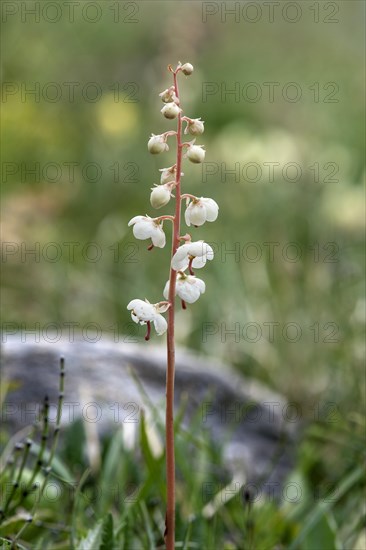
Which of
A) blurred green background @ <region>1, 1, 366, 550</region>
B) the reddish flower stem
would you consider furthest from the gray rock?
the reddish flower stem

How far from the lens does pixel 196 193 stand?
5.55m

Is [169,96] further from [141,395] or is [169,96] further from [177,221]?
[141,395]

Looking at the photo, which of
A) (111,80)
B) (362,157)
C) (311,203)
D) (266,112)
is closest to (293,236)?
(311,203)

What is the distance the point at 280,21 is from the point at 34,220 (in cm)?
769

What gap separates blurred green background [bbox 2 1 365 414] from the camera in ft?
12.1

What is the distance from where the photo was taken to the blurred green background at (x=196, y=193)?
3699mm

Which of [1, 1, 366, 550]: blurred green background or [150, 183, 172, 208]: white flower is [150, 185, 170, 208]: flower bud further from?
[1, 1, 366, 550]: blurred green background

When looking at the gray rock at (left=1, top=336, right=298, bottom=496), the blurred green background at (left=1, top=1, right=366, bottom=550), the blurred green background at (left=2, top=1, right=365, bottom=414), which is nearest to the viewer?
the gray rock at (left=1, top=336, right=298, bottom=496)

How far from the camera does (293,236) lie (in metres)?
4.64

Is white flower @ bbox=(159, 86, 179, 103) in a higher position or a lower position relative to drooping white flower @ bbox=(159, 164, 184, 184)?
higher

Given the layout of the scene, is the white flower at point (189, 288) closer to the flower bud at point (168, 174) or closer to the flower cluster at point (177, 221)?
the flower cluster at point (177, 221)

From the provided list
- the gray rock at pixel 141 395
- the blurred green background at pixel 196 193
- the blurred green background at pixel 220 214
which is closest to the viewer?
the gray rock at pixel 141 395

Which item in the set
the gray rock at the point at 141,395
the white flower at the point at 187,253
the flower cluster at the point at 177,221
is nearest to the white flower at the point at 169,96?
the flower cluster at the point at 177,221

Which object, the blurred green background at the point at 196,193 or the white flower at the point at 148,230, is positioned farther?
the blurred green background at the point at 196,193
